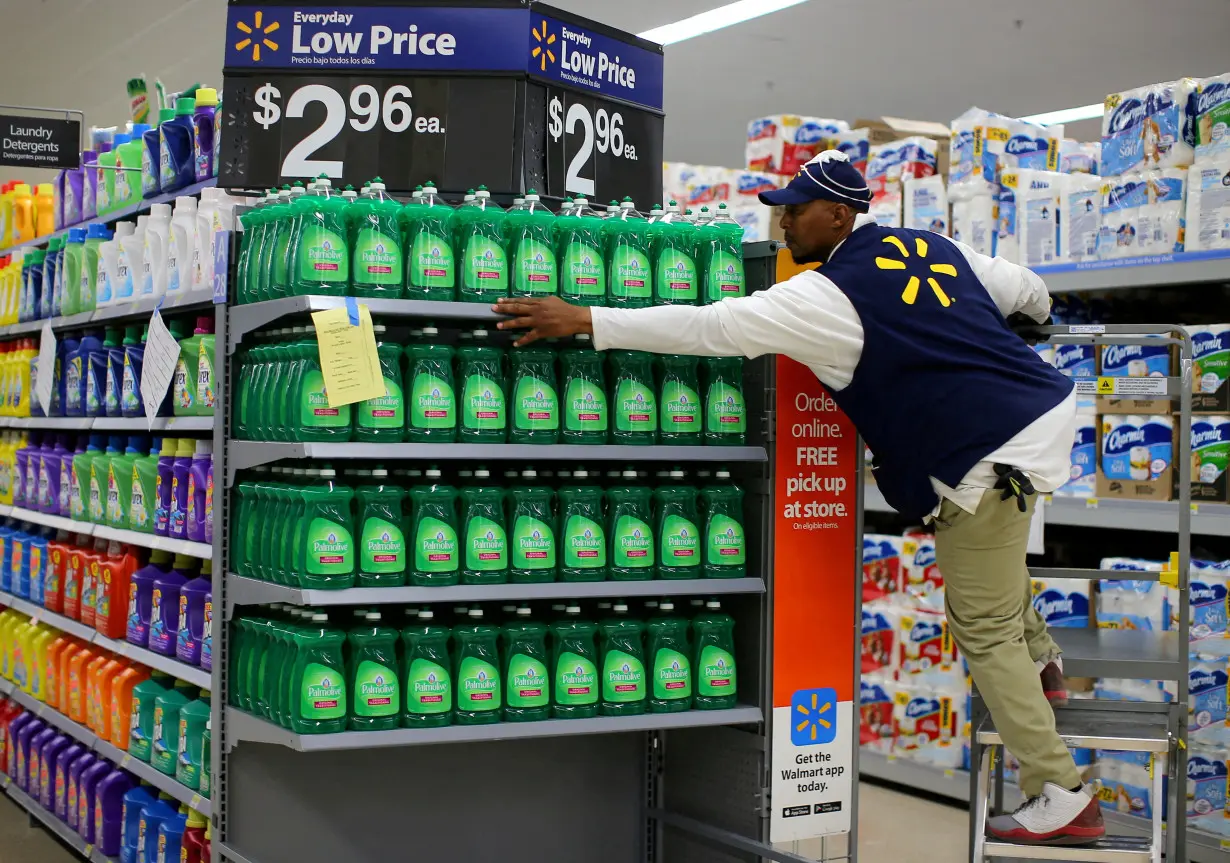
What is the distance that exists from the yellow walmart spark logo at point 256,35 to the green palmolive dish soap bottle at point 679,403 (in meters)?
1.36

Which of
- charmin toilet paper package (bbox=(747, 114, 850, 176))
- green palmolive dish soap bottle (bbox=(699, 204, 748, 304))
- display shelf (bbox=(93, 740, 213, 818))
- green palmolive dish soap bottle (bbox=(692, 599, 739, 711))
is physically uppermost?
charmin toilet paper package (bbox=(747, 114, 850, 176))

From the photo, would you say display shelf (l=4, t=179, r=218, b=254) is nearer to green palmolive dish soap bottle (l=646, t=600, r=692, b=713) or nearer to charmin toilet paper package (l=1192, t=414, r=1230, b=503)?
green palmolive dish soap bottle (l=646, t=600, r=692, b=713)

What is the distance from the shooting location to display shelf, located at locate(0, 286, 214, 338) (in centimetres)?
356

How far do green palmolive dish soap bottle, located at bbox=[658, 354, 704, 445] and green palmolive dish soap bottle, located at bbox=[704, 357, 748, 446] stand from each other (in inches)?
1.3

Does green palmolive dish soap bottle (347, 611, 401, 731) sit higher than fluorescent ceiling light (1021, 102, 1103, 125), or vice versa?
fluorescent ceiling light (1021, 102, 1103, 125)

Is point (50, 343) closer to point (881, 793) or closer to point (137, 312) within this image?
point (137, 312)

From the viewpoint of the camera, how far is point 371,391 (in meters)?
2.87

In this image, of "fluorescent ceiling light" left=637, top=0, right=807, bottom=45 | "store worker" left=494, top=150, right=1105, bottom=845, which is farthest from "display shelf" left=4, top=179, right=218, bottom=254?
"fluorescent ceiling light" left=637, top=0, right=807, bottom=45

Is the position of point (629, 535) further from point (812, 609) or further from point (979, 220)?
point (979, 220)

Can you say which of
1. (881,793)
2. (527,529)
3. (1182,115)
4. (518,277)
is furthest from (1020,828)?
(1182,115)

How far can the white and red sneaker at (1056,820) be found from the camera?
3076 millimetres

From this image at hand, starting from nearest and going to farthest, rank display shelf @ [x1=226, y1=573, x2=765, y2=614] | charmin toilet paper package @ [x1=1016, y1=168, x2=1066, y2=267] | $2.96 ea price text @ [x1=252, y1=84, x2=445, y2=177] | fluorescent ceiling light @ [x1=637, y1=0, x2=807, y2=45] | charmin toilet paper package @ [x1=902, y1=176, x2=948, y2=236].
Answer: display shelf @ [x1=226, y1=573, x2=765, y2=614] → $2.96 ea price text @ [x1=252, y1=84, x2=445, y2=177] → charmin toilet paper package @ [x1=1016, y1=168, x2=1066, y2=267] → charmin toilet paper package @ [x1=902, y1=176, x2=948, y2=236] → fluorescent ceiling light @ [x1=637, y1=0, x2=807, y2=45]

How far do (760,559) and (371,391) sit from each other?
1.13m

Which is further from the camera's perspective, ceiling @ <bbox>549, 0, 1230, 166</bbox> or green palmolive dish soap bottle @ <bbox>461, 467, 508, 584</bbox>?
ceiling @ <bbox>549, 0, 1230, 166</bbox>
